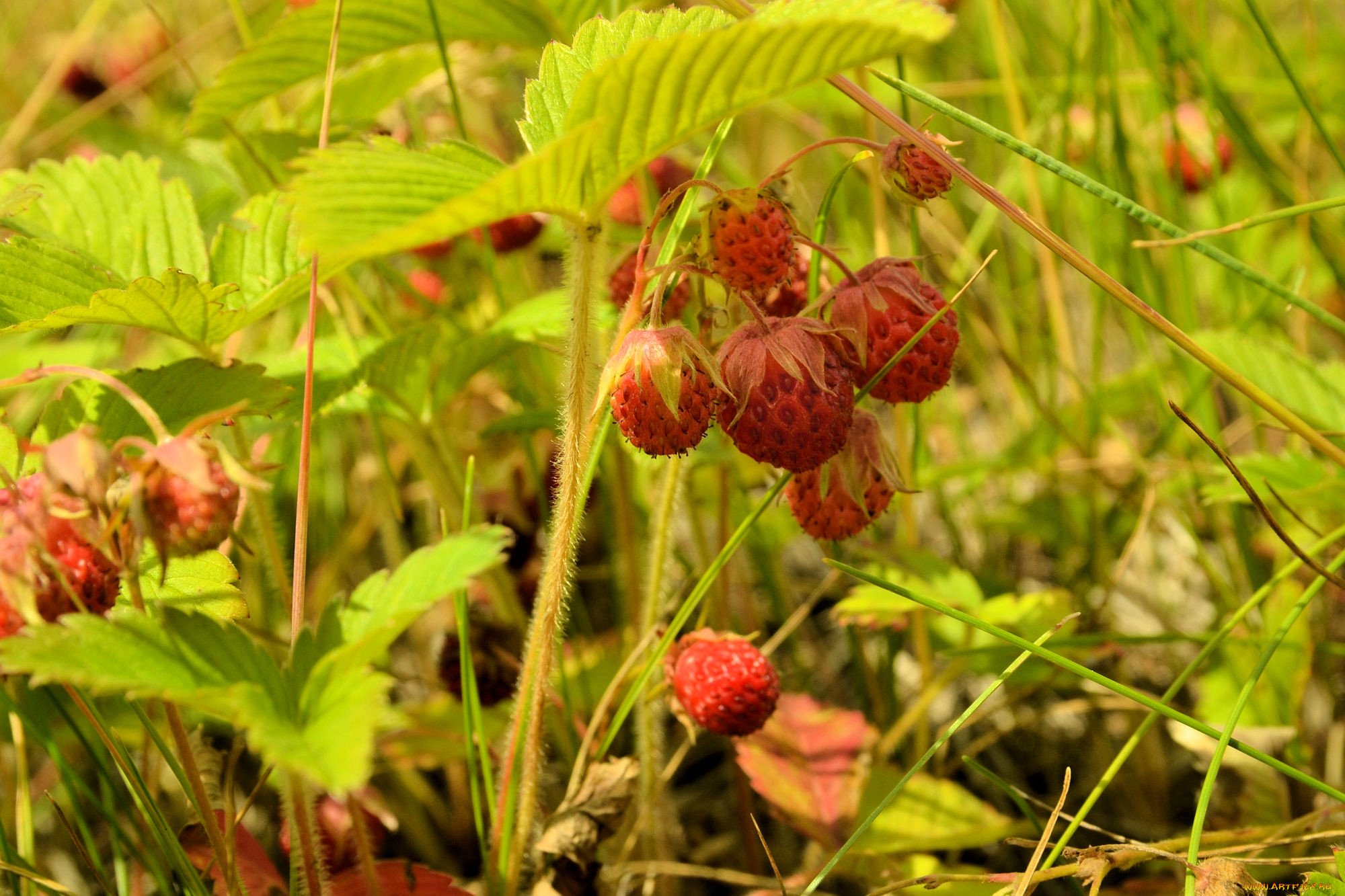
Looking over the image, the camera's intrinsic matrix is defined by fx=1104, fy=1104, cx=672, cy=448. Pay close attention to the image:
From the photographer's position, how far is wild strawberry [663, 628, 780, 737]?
118 centimetres

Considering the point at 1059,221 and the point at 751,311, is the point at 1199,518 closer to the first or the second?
the point at 1059,221

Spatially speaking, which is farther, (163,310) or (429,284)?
(429,284)

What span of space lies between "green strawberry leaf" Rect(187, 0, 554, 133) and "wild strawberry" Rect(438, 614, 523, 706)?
0.79m

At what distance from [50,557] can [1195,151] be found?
2123mm

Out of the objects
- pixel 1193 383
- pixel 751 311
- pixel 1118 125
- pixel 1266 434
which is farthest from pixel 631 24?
pixel 1266 434

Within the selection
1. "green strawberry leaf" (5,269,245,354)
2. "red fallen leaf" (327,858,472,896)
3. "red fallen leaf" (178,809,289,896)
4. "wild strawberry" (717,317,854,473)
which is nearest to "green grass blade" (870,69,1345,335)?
"wild strawberry" (717,317,854,473)

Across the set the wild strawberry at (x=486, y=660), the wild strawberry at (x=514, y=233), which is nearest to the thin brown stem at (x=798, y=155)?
the wild strawberry at (x=486, y=660)

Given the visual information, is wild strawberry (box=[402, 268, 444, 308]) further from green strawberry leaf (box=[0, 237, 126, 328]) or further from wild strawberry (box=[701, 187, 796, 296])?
wild strawberry (box=[701, 187, 796, 296])

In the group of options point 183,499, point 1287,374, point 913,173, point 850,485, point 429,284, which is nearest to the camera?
point 183,499

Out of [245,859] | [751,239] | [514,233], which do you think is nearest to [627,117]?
[751,239]

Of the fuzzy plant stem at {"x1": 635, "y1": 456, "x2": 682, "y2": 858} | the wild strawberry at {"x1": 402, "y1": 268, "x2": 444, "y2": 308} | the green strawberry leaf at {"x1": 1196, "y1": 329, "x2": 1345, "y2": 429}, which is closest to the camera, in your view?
the fuzzy plant stem at {"x1": 635, "y1": 456, "x2": 682, "y2": 858}

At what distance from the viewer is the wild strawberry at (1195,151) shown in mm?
2139

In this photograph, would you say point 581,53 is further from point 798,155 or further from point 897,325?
point 897,325

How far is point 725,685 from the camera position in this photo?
1.18 meters
